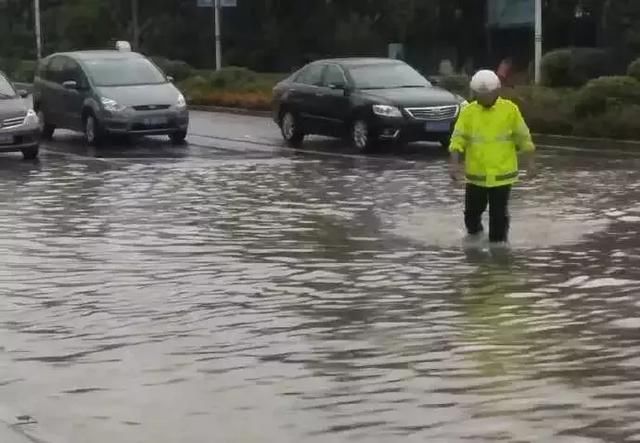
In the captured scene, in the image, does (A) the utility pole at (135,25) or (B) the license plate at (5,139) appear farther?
(A) the utility pole at (135,25)

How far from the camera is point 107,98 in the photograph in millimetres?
26734

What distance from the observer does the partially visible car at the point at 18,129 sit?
23500 mm

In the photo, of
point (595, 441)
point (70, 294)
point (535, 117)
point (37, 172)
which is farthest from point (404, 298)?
Answer: point (535, 117)

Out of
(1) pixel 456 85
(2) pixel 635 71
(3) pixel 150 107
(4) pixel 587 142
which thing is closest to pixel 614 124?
(4) pixel 587 142

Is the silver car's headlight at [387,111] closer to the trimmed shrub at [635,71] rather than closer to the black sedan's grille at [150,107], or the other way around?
the black sedan's grille at [150,107]

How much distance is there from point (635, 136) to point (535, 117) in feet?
9.01

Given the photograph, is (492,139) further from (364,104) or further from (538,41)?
(538,41)

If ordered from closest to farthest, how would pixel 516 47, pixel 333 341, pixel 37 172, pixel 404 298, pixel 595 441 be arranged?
pixel 595 441, pixel 333 341, pixel 404 298, pixel 37 172, pixel 516 47

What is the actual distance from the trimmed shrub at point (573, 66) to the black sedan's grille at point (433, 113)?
13276 mm

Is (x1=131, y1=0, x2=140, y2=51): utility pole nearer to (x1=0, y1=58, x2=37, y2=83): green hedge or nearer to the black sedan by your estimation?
(x1=0, y1=58, x2=37, y2=83): green hedge

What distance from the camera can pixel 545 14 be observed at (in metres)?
47.0

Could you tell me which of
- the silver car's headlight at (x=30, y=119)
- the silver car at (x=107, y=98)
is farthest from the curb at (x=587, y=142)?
the silver car's headlight at (x=30, y=119)

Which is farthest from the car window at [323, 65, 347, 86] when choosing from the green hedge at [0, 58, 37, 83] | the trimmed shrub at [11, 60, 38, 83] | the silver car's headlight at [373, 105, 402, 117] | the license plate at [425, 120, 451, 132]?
the trimmed shrub at [11, 60, 38, 83]

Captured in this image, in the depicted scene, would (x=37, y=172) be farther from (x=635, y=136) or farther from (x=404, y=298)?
(x=404, y=298)
